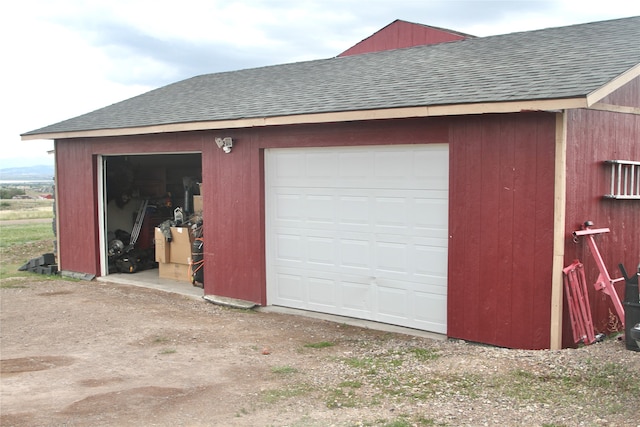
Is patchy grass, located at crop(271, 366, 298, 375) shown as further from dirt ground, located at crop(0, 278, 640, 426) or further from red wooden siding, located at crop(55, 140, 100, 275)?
red wooden siding, located at crop(55, 140, 100, 275)

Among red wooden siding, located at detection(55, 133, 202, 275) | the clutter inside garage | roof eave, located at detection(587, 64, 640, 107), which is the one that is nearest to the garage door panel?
the clutter inside garage

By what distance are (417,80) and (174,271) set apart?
Answer: 19.4 ft

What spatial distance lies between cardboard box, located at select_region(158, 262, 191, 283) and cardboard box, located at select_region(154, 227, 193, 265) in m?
0.08

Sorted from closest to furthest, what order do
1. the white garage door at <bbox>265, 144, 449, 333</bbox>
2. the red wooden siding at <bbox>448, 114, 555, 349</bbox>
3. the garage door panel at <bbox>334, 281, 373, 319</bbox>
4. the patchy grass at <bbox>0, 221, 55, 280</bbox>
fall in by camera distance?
the red wooden siding at <bbox>448, 114, 555, 349</bbox>, the white garage door at <bbox>265, 144, 449, 333</bbox>, the garage door panel at <bbox>334, 281, 373, 319</bbox>, the patchy grass at <bbox>0, 221, 55, 280</bbox>

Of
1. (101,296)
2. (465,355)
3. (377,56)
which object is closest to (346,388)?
(465,355)

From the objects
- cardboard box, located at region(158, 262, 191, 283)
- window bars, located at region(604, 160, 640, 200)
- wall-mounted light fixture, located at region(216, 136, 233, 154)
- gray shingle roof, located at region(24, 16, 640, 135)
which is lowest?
cardboard box, located at region(158, 262, 191, 283)

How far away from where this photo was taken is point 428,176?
728cm

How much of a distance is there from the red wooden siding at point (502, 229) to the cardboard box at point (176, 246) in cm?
555

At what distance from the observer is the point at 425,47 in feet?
Result: 34.0

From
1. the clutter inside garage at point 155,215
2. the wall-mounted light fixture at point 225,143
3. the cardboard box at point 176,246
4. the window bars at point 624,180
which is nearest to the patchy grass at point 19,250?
the clutter inside garage at point 155,215

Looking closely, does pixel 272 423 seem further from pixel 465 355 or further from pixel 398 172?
pixel 398 172

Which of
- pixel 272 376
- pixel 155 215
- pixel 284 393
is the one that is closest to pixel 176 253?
pixel 155 215

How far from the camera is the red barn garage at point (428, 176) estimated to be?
6.32 m

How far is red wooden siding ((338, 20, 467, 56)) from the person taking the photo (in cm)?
1784
